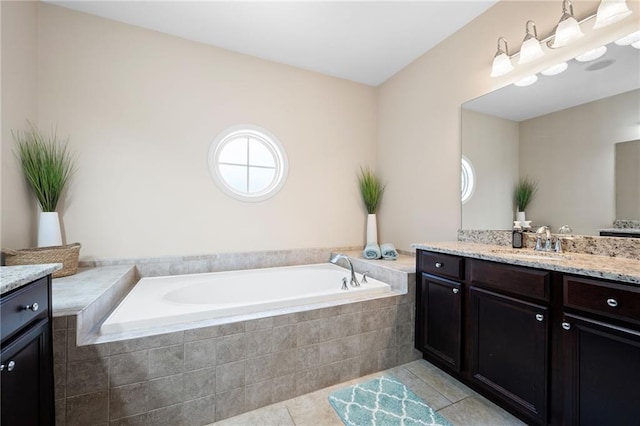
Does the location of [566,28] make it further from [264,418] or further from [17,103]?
[17,103]

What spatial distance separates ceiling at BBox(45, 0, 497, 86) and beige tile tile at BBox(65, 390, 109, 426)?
2.58 metres

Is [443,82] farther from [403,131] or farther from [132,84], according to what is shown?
[132,84]

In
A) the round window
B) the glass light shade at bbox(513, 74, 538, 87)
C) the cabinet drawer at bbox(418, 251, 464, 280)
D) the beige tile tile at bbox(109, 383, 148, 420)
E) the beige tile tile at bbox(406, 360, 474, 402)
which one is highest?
the glass light shade at bbox(513, 74, 538, 87)

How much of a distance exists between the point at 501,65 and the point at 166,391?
2.91m

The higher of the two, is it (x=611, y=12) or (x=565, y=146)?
(x=611, y=12)

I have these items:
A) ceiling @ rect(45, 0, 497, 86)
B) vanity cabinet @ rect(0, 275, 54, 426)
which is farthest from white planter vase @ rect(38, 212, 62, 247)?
ceiling @ rect(45, 0, 497, 86)

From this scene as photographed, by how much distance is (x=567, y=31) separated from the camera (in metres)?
1.53

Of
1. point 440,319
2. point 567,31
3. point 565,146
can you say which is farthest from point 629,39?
point 440,319

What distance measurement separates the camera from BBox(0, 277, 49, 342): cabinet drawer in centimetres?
85

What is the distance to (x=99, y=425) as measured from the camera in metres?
1.26

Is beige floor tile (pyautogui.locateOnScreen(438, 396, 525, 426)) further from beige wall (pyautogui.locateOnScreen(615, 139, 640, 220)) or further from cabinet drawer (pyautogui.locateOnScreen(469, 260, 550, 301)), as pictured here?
beige wall (pyautogui.locateOnScreen(615, 139, 640, 220))

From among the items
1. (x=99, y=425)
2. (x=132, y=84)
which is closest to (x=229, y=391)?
(x=99, y=425)

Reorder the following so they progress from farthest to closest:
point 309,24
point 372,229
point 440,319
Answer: point 372,229, point 309,24, point 440,319

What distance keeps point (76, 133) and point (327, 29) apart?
222cm
